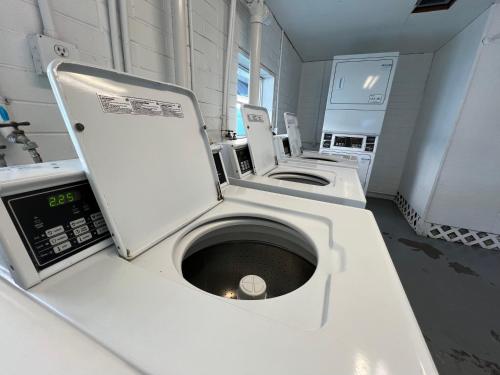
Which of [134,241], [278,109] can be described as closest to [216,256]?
[134,241]

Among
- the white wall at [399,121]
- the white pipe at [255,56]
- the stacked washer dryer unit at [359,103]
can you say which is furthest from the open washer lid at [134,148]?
the white wall at [399,121]

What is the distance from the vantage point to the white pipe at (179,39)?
1.06 meters

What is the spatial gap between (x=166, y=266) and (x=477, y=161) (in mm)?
3126

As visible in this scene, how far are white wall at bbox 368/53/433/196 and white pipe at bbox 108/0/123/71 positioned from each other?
403 cm

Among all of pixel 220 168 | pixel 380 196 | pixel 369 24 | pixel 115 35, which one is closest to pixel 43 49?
pixel 115 35

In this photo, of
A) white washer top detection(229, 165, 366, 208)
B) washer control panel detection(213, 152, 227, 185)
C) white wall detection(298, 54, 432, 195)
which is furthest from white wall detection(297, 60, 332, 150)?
washer control panel detection(213, 152, 227, 185)

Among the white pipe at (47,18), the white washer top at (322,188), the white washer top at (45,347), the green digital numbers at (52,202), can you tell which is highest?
Answer: the white pipe at (47,18)

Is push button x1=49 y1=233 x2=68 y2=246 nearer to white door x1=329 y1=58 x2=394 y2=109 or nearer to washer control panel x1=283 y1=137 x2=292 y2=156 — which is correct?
washer control panel x1=283 y1=137 x2=292 y2=156

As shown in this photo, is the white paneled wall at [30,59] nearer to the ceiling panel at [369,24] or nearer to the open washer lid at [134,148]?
the open washer lid at [134,148]

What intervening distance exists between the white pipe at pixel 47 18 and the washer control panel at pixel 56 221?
25.3 inches

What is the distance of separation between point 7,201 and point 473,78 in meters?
3.33

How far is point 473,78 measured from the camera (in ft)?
6.68

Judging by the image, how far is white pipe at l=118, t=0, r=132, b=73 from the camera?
0.88 meters

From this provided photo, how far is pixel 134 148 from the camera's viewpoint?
0.55 meters
